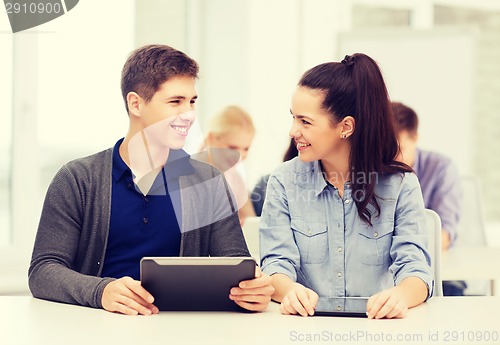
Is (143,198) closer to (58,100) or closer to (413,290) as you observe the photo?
(413,290)

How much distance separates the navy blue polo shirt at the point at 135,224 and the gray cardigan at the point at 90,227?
0.11 feet

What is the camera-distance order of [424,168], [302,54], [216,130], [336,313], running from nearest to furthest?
[336,313], [216,130], [424,168], [302,54]

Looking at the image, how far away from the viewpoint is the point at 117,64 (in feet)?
15.3

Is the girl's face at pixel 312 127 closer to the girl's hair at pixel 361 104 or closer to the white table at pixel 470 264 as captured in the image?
the girl's hair at pixel 361 104

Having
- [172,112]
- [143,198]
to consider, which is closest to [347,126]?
[172,112]

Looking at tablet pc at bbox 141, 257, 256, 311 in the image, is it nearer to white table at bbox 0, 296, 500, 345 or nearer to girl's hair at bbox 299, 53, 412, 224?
white table at bbox 0, 296, 500, 345

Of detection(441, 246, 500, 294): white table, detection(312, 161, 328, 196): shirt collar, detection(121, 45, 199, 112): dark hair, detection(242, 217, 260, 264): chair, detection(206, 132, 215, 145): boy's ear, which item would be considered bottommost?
detection(441, 246, 500, 294): white table

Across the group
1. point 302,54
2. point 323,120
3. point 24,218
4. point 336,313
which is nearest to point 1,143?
point 24,218

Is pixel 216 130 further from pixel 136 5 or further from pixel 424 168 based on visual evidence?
pixel 136 5

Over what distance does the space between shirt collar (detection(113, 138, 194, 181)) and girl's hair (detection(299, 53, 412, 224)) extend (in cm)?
39

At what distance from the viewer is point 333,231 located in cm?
209

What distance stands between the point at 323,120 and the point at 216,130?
1.70 meters

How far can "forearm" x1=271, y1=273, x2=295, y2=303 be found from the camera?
1.90 metres

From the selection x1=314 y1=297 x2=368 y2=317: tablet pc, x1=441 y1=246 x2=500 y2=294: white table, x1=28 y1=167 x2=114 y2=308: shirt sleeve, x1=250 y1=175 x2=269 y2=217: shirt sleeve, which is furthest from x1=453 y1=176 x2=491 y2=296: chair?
x1=28 y1=167 x2=114 y2=308: shirt sleeve
